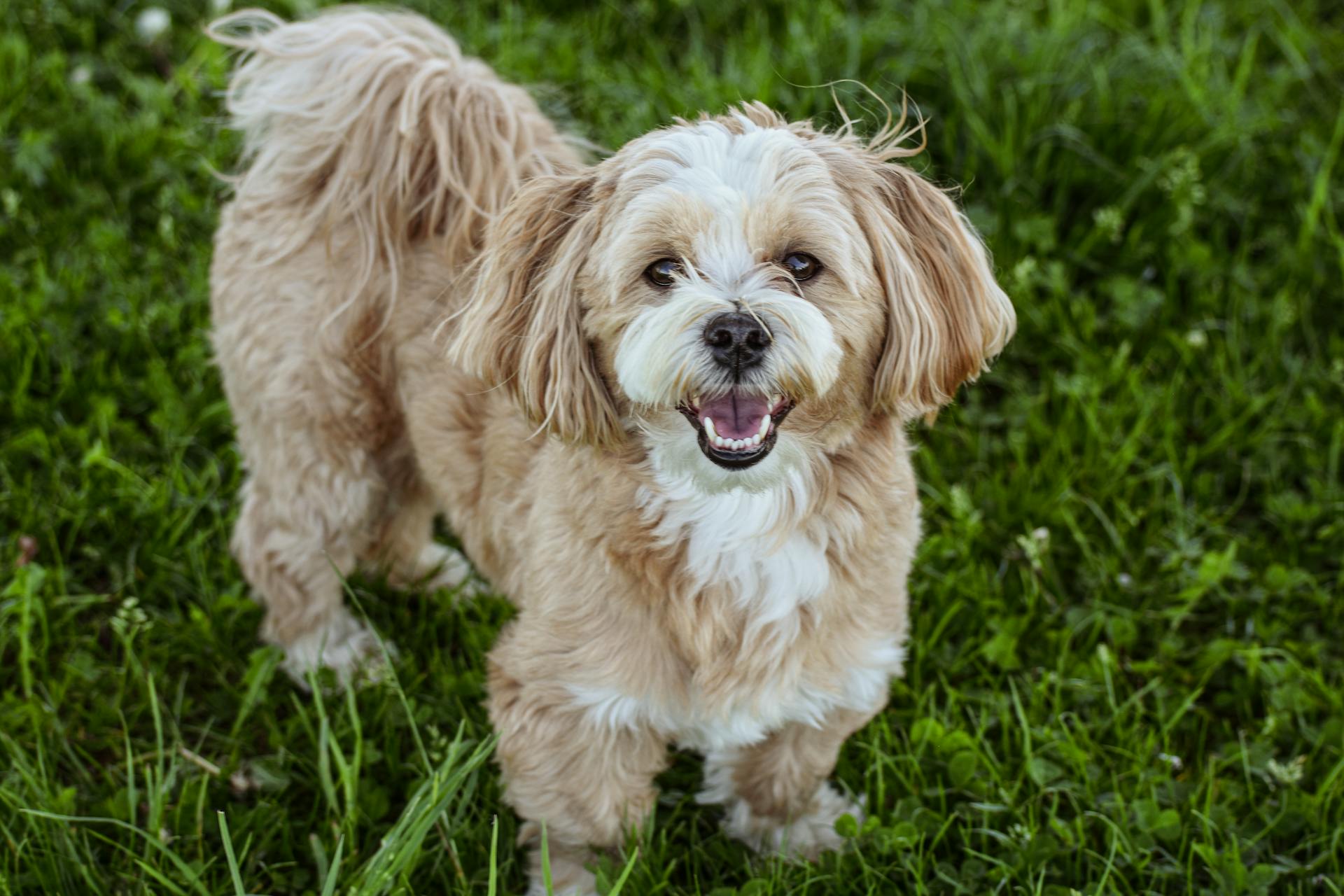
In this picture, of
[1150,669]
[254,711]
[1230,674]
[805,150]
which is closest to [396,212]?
[805,150]

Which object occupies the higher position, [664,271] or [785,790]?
[664,271]

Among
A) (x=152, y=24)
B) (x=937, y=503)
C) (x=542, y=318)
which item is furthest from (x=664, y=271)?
(x=152, y=24)

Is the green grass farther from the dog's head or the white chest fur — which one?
the dog's head

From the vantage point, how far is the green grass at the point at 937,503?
3041 millimetres

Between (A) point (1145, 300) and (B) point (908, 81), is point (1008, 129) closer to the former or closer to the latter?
(B) point (908, 81)

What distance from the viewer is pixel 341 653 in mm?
3770

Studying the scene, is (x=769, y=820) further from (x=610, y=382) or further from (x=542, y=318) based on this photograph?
(x=542, y=318)

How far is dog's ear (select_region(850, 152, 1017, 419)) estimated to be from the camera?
243 centimetres

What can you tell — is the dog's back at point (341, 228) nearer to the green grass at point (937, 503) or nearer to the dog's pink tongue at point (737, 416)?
the green grass at point (937, 503)

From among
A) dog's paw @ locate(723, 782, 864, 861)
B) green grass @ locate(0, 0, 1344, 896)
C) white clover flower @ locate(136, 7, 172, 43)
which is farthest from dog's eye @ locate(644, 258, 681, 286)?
white clover flower @ locate(136, 7, 172, 43)

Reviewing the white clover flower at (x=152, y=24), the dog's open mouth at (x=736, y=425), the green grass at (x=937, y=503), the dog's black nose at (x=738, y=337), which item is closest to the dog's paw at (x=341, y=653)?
the green grass at (x=937, y=503)

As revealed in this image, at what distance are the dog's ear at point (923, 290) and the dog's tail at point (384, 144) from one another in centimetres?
94

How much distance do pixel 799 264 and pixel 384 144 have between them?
1.22m

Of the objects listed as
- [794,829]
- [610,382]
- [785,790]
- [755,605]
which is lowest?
[794,829]
